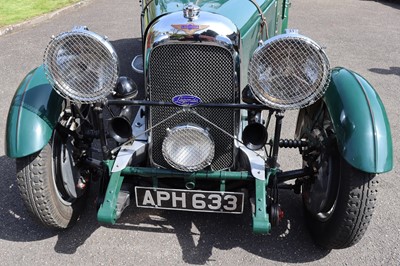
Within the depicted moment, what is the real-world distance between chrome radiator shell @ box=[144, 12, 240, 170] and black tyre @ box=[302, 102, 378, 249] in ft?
1.84

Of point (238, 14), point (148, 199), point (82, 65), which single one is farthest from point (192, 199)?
point (238, 14)

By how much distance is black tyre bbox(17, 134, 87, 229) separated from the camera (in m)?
2.33

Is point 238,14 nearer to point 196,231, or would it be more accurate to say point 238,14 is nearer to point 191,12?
point 191,12

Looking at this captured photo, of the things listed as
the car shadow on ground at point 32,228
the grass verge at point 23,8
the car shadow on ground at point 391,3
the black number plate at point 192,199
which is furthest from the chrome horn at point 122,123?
the car shadow on ground at point 391,3

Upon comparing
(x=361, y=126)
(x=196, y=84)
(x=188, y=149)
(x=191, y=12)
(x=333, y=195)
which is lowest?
(x=333, y=195)

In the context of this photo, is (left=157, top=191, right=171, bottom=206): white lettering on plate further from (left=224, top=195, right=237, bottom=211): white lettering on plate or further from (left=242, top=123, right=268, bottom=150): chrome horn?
(left=242, top=123, right=268, bottom=150): chrome horn

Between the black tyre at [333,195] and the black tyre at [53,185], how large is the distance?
1528mm

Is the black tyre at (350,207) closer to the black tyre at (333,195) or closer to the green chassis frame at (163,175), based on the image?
the black tyre at (333,195)

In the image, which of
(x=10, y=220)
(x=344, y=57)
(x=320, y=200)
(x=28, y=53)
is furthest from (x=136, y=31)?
(x=320, y=200)

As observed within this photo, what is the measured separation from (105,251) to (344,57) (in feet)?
16.8

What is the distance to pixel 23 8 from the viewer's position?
8531 millimetres

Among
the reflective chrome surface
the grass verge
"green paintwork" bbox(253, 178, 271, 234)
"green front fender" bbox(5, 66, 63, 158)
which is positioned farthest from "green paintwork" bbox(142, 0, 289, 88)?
the grass verge

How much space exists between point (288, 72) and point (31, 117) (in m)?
1.45

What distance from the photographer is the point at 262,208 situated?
2.23m
